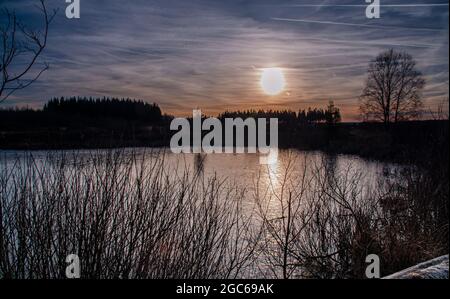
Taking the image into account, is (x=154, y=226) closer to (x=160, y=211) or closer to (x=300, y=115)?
(x=160, y=211)

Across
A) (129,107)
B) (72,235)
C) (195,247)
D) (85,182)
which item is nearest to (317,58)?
(129,107)

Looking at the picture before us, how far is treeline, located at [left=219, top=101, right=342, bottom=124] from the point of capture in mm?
3884

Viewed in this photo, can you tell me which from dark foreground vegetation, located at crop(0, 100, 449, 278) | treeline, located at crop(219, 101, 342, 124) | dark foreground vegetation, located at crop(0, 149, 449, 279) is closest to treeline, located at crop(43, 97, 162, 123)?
dark foreground vegetation, located at crop(0, 100, 449, 278)

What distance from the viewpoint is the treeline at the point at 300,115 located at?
3.88 metres

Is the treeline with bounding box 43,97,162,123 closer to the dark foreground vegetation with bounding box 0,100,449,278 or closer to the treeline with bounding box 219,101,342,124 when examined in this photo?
the dark foreground vegetation with bounding box 0,100,449,278

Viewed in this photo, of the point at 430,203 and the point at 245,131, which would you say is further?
the point at 430,203

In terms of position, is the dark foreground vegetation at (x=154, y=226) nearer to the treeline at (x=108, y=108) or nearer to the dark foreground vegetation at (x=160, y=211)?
the dark foreground vegetation at (x=160, y=211)

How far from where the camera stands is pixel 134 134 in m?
3.72

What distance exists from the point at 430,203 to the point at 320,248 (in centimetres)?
224

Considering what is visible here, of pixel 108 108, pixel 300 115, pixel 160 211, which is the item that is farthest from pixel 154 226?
pixel 300 115

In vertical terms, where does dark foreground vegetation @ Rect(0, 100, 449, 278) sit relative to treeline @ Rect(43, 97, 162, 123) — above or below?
below

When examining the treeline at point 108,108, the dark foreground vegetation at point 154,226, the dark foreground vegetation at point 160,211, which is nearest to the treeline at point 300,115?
the dark foreground vegetation at point 160,211

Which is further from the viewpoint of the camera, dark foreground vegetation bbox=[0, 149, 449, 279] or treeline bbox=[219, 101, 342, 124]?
treeline bbox=[219, 101, 342, 124]

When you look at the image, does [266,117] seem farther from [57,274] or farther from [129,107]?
[57,274]
